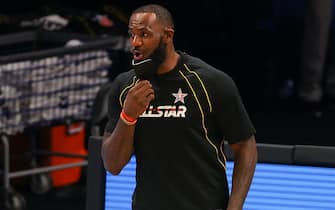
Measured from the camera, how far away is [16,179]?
6.93 m

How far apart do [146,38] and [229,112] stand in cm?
36

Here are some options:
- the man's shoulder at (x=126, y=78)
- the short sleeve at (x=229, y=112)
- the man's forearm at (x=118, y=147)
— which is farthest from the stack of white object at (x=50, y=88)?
the short sleeve at (x=229, y=112)

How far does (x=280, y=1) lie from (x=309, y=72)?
1.33m

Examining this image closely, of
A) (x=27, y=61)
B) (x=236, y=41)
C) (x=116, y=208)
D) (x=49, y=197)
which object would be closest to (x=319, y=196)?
(x=116, y=208)

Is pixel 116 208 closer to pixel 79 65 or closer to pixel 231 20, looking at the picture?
pixel 79 65

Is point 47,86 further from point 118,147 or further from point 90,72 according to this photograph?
point 118,147

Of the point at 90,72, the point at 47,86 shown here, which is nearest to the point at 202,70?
the point at 47,86

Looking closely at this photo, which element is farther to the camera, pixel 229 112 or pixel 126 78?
pixel 126 78

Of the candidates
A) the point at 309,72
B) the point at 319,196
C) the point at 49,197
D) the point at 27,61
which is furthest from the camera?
the point at 309,72

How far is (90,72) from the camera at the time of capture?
6.41m

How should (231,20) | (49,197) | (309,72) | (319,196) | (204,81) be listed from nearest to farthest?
(204,81), (319,196), (49,197), (309,72), (231,20)

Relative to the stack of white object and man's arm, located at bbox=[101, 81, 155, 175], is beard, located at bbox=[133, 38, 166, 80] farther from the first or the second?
the stack of white object

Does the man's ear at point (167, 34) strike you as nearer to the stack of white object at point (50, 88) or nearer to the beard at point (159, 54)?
the beard at point (159, 54)

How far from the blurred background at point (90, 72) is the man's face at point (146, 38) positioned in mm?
2856
